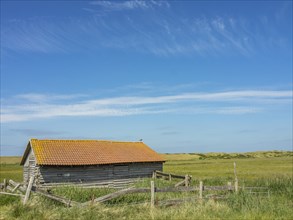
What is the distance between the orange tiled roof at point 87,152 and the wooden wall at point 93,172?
0.57 meters

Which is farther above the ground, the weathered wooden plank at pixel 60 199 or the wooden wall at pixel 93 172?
the wooden wall at pixel 93 172

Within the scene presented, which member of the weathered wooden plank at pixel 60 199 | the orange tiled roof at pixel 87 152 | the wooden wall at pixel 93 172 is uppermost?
the orange tiled roof at pixel 87 152

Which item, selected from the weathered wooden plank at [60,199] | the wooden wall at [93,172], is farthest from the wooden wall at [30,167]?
the weathered wooden plank at [60,199]

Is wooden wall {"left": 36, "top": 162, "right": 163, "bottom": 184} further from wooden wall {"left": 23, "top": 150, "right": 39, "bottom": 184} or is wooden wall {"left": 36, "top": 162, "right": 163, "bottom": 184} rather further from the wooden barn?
wooden wall {"left": 23, "top": 150, "right": 39, "bottom": 184}

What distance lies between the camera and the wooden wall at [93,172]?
2845 cm

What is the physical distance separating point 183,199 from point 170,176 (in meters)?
16.3

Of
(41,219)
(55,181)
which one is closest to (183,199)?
(41,219)

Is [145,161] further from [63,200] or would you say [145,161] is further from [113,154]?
[63,200]

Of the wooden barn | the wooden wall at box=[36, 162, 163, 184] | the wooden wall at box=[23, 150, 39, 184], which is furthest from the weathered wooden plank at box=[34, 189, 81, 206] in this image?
the wooden wall at box=[23, 150, 39, 184]

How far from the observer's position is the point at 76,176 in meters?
29.8

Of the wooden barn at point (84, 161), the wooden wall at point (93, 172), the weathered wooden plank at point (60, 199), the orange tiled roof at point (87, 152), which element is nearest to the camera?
the weathered wooden plank at point (60, 199)

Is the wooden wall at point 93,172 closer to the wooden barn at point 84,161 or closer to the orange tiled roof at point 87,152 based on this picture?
the wooden barn at point 84,161

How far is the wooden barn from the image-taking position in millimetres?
28641

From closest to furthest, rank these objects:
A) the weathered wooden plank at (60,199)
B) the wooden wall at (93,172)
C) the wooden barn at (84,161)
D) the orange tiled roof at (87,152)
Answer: the weathered wooden plank at (60,199) < the wooden wall at (93,172) < the wooden barn at (84,161) < the orange tiled roof at (87,152)
